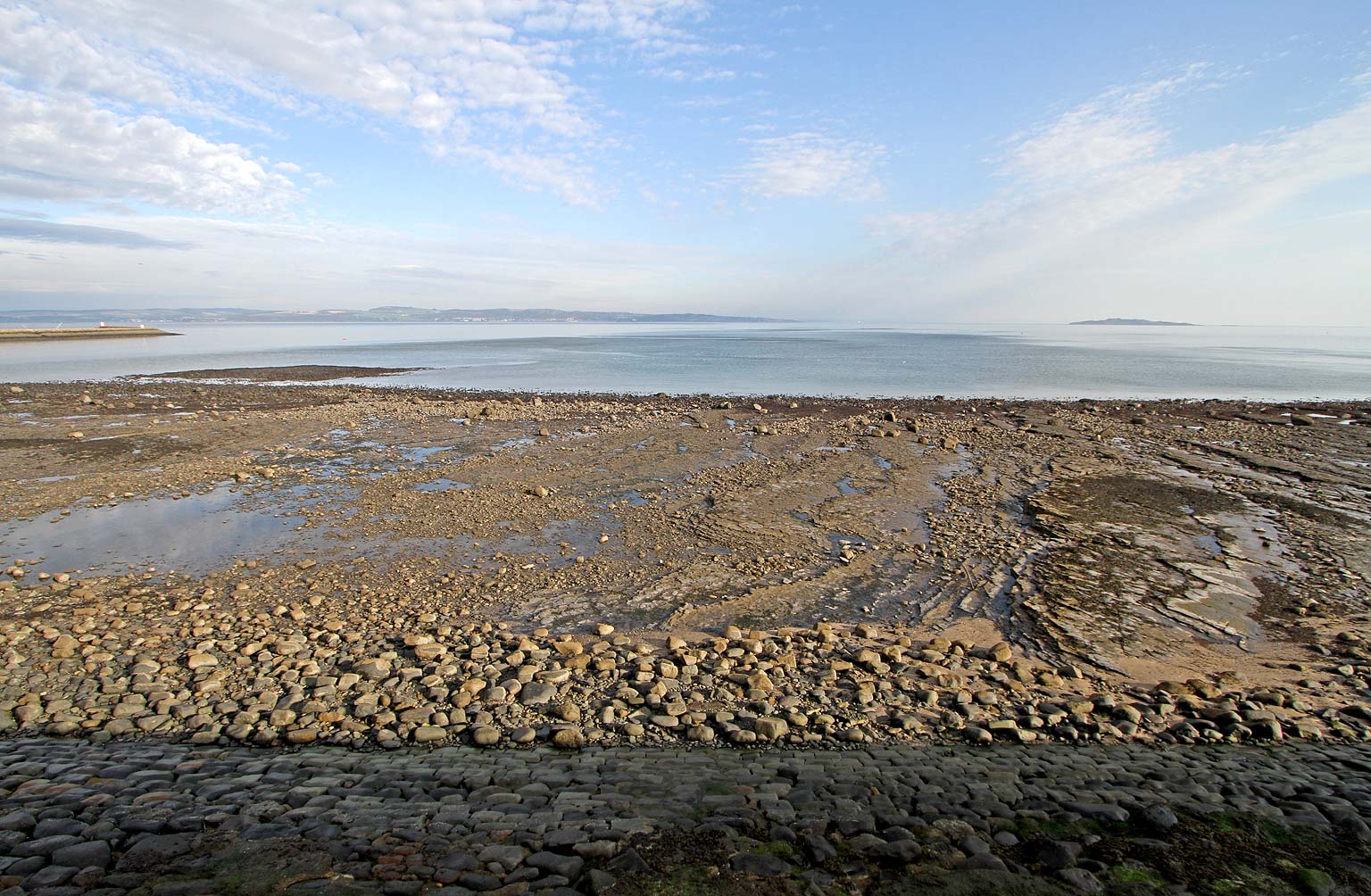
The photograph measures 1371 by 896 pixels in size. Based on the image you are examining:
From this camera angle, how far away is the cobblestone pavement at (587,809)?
4.49 metres

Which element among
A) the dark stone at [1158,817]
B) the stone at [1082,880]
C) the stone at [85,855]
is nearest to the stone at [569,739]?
the stone at [85,855]

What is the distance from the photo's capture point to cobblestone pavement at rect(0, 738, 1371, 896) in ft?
14.7

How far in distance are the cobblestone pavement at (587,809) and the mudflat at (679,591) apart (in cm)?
51

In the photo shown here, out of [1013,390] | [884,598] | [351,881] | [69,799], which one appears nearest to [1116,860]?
[351,881]

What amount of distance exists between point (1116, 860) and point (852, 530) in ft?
32.1

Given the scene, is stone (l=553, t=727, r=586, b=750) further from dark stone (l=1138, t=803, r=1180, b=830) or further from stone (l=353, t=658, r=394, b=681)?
dark stone (l=1138, t=803, r=1180, b=830)

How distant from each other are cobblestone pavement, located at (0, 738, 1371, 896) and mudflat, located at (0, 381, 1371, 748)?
51cm

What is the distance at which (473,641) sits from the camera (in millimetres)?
8766

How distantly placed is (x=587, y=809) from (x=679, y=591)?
5754 mm

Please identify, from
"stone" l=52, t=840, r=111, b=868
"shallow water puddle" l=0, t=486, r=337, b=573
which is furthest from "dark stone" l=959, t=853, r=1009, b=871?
"shallow water puddle" l=0, t=486, r=337, b=573

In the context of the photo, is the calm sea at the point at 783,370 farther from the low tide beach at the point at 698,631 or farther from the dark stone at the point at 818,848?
the dark stone at the point at 818,848

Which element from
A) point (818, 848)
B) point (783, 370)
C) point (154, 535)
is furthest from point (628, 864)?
point (783, 370)

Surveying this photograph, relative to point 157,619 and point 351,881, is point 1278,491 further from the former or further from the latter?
point 157,619

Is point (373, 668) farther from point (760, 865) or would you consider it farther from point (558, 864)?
point (760, 865)
